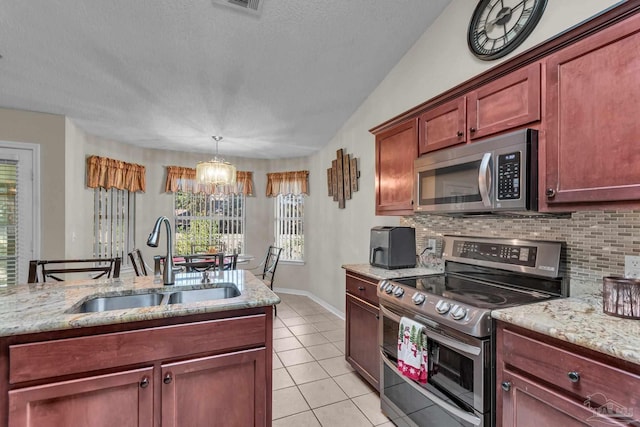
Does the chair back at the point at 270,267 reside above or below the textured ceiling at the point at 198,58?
below

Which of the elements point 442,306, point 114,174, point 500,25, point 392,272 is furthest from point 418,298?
point 114,174

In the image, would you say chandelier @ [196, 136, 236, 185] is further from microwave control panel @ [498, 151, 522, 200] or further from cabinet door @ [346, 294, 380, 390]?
microwave control panel @ [498, 151, 522, 200]

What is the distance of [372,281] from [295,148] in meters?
3.12

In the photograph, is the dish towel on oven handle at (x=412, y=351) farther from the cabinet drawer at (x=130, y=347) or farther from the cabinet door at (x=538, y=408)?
the cabinet drawer at (x=130, y=347)

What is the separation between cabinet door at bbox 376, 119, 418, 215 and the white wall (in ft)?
1.31

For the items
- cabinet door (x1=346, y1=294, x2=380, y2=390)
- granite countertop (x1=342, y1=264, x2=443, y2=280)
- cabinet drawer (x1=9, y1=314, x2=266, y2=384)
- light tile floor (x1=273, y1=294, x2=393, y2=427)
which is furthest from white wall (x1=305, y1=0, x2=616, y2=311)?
cabinet drawer (x1=9, y1=314, x2=266, y2=384)

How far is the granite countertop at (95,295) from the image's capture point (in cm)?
121

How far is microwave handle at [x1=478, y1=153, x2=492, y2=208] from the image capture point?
1.69 meters

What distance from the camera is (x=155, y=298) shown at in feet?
5.71

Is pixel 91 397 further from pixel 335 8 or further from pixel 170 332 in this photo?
pixel 335 8

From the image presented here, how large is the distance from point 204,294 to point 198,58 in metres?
1.98

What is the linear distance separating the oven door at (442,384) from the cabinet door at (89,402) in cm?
139

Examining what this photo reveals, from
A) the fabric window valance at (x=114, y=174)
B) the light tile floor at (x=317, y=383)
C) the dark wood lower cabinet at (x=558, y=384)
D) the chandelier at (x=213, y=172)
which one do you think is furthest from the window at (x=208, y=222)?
the dark wood lower cabinet at (x=558, y=384)

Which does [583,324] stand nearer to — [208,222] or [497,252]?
[497,252]
